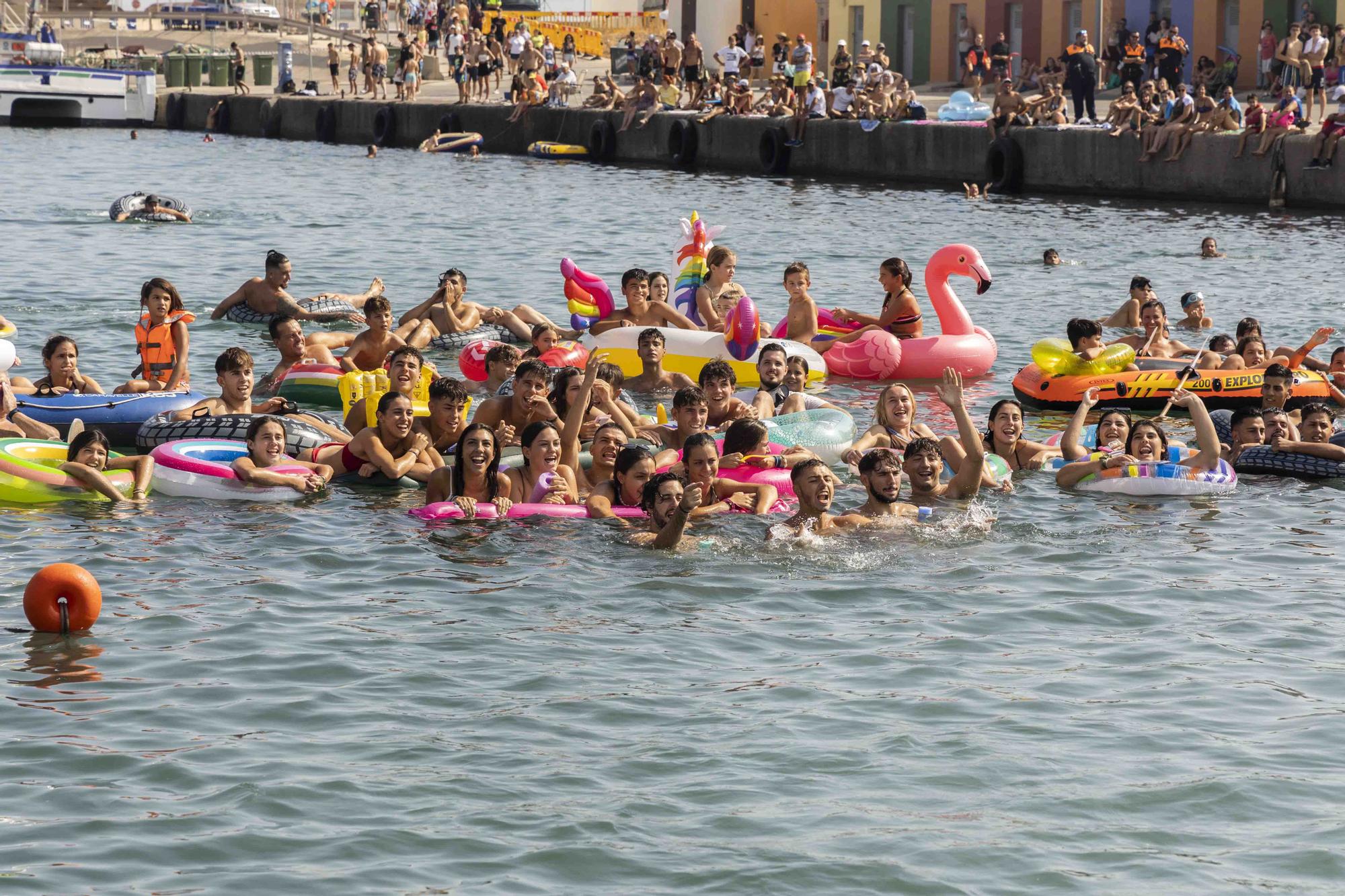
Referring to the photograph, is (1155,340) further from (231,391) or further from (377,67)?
(377,67)

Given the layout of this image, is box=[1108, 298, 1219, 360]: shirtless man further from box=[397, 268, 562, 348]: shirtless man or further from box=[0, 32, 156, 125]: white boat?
box=[0, 32, 156, 125]: white boat

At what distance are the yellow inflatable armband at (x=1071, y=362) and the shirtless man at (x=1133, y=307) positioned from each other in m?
2.26

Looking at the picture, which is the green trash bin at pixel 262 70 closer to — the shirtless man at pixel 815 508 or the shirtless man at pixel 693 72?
the shirtless man at pixel 693 72

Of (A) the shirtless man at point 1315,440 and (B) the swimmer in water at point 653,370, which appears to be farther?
(B) the swimmer in water at point 653,370

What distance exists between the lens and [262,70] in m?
56.2

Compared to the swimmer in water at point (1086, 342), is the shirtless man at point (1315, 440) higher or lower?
lower

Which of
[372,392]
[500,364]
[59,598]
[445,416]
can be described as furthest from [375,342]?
[59,598]

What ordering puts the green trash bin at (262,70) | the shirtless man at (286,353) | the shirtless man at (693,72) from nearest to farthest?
the shirtless man at (286,353) < the shirtless man at (693,72) < the green trash bin at (262,70)

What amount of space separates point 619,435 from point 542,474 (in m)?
0.67

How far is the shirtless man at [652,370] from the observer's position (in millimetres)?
14352

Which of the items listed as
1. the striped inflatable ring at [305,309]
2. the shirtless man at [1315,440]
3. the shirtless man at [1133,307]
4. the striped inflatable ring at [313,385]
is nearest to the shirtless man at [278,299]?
the striped inflatable ring at [305,309]

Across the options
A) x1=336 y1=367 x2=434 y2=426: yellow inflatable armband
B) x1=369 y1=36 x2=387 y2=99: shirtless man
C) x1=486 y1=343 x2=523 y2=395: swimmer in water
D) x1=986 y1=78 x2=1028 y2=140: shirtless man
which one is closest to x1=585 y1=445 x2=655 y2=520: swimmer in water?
x1=336 y1=367 x2=434 y2=426: yellow inflatable armband

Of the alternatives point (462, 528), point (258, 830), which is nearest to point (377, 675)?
point (258, 830)

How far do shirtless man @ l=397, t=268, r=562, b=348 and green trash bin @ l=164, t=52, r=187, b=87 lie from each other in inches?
1664
